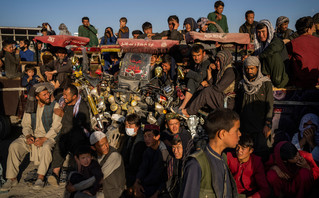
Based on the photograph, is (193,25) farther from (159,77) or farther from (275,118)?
(275,118)

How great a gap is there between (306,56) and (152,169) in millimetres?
3683

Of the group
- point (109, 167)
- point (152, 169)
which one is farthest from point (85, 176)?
A: point (152, 169)

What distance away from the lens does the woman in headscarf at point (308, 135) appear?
4395mm

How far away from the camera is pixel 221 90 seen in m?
5.40

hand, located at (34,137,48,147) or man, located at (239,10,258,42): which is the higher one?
man, located at (239,10,258,42)

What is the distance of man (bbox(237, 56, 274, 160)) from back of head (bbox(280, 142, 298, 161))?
3.13 feet

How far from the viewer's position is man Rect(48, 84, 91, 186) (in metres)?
5.32

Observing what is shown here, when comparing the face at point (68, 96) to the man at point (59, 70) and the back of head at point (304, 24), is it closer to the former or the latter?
the man at point (59, 70)

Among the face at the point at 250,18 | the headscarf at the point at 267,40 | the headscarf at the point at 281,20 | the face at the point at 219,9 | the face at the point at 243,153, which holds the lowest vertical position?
the face at the point at 243,153

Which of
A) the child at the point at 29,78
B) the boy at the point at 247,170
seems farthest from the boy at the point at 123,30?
the boy at the point at 247,170

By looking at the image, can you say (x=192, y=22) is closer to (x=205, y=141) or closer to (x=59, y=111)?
(x=205, y=141)

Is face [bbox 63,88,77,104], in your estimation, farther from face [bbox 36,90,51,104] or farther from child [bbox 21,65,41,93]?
child [bbox 21,65,41,93]

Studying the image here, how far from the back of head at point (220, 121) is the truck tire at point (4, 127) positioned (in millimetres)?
8079

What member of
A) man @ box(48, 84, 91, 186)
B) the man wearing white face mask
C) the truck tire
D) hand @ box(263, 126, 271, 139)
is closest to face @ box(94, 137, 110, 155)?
the man wearing white face mask
